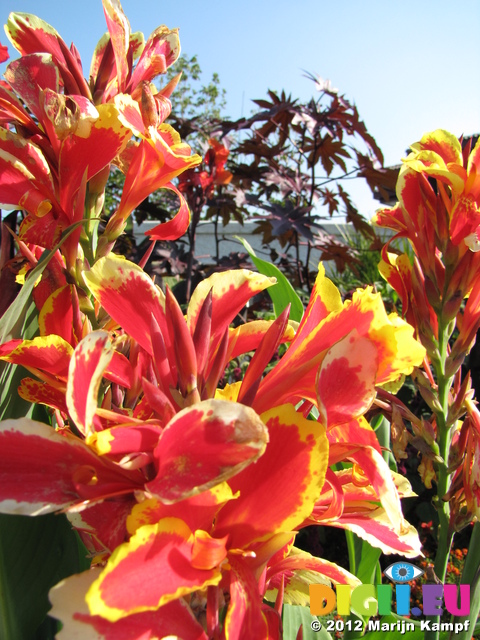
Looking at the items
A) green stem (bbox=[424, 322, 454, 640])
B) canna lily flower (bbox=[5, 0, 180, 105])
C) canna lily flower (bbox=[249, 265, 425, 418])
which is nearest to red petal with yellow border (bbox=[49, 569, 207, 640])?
canna lily flower (bbox=[249, 265, 425, 418])

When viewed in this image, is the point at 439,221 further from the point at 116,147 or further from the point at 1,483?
the point at 1,483

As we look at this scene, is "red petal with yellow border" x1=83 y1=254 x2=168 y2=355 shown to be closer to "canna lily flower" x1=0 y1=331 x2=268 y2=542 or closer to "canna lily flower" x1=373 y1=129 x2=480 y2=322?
"canna lily flower" x1=0 y1=331 x2=268 y2=542

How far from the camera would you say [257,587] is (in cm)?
29

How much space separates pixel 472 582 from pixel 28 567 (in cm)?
60

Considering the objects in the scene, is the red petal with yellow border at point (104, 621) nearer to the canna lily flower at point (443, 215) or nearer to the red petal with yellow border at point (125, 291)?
the red petal with yellow border at point (125, 291)

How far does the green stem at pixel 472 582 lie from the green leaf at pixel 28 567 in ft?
1.85

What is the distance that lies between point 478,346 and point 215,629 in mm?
2329

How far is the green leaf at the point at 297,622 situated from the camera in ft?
2.20

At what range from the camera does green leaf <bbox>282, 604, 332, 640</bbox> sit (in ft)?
2.20

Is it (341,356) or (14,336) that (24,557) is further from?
(341,356)

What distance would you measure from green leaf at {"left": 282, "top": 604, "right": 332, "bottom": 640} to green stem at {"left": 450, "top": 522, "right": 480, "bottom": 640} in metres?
0.19

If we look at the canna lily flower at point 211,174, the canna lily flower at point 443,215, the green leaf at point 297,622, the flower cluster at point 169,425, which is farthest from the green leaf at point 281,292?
the canna lily flower at point 211,174

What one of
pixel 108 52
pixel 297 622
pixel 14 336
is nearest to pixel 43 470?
pixel 14 336

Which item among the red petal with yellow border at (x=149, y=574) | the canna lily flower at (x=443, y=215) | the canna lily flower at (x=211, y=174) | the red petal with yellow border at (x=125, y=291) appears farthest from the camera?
the canna lily flower at (x=211, y=174)
